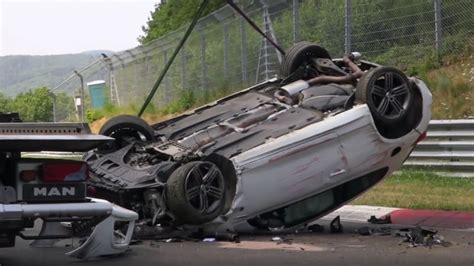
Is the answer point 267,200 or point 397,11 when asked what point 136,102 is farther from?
point 267,200

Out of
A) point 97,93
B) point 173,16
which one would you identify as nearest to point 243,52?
point 97,93

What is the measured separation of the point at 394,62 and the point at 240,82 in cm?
556

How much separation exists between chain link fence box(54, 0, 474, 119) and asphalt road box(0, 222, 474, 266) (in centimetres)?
849

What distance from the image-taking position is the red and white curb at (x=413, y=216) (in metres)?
9.87

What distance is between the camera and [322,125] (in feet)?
28.1

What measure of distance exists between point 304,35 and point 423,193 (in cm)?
771

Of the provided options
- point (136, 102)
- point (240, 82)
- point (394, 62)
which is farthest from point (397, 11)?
point (136, 102)

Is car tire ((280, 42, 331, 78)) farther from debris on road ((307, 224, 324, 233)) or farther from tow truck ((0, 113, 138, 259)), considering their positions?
tow truck ((0, 113, 138, 259))

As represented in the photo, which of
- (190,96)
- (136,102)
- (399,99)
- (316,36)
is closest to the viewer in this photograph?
(399,99)

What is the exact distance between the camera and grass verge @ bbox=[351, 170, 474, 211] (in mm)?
11113

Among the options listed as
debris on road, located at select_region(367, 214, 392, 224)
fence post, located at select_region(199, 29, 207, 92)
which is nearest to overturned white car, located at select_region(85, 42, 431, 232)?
debris on road, located at select_region(367, 214, 392, 224)

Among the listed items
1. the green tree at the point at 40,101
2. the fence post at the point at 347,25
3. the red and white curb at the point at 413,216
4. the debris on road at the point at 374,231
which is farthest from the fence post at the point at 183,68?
the debris on road at the point at 374,231

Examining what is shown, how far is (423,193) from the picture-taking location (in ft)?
39.7

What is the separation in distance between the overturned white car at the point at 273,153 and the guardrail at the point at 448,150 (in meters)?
4.63
